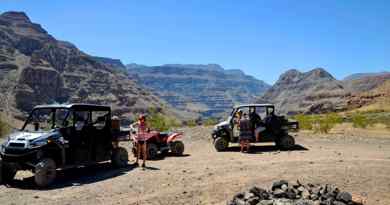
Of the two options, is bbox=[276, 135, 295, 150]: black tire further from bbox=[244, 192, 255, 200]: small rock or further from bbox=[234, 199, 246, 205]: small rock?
bbox=[234, 199, 246, 205]: small rock

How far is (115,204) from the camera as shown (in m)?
11.3

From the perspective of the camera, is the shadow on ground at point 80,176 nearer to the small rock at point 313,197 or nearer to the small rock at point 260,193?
the small rock at point 260,193

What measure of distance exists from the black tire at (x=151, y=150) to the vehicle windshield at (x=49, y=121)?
467 centimetres

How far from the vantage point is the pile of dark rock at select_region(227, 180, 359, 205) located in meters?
9.77

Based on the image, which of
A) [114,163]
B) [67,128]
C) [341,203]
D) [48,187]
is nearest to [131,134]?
[114,163]

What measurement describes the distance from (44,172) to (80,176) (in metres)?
1.95

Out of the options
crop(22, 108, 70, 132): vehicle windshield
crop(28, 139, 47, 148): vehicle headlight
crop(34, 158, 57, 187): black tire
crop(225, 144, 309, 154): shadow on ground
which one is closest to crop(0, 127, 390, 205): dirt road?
crop(34, 158, 57, 187): black tire

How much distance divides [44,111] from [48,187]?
2843 millimetres

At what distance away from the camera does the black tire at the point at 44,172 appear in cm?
1323

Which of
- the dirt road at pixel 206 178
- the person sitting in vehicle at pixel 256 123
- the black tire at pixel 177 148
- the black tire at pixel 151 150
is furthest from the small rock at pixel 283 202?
the person sitting in vehicle at pixel 256 123

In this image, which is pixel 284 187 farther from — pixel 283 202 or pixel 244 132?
pixel 244 132

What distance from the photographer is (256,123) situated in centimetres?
2112

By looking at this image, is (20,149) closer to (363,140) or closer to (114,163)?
(114,163)

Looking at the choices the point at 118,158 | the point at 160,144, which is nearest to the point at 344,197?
the point at 118,158
